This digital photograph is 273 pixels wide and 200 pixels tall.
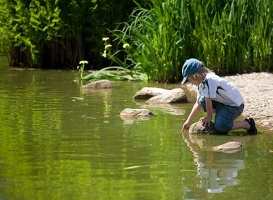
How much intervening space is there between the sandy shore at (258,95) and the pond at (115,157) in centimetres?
64

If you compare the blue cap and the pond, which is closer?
the pond

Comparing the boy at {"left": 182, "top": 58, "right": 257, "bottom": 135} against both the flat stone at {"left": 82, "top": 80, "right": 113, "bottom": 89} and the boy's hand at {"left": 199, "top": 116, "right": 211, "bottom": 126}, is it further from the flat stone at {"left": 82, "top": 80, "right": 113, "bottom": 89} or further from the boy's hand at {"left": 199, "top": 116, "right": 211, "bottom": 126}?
the flat stone at {"left": 82, "top": 80, "right": 113, "bottom": 89}

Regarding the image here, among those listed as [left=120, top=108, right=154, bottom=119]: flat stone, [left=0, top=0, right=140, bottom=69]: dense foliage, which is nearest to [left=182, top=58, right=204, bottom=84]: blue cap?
[left=120, top=108, right=154, bottom=119]: flat stone

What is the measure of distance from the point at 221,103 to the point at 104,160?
2.02 m

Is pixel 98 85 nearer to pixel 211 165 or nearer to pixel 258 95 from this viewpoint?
pixel 258 95

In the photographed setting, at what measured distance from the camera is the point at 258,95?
402 inches

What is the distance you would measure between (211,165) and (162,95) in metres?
4.26

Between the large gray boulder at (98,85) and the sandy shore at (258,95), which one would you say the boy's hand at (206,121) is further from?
the large gray boulder at (98,85)

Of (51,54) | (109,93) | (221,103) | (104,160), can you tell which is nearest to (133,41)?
(109,93)

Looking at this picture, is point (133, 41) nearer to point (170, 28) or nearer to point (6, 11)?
point (170, 28)

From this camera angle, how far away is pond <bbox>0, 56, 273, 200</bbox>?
552 centimetres

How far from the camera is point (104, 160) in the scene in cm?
659

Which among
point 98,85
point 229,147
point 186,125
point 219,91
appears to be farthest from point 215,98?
point 98,85

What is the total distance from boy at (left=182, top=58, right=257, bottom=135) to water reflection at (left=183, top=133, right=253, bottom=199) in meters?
0.18
